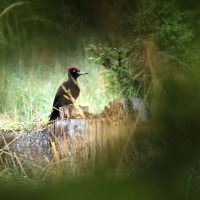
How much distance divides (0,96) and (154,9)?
259cm

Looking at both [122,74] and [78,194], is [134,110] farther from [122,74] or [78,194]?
[78,194]

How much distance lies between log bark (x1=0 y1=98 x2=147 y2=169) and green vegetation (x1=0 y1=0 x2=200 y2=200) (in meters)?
0.10

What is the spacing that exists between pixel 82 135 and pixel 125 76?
1076 mm

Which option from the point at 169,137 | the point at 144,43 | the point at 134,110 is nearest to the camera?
the point at 169,137

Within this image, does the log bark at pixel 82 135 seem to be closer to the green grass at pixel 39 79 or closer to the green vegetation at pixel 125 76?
the green vegetation at pixel 125 76

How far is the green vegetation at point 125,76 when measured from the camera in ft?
1.64

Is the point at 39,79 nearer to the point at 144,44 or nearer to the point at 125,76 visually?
the point at 125,76

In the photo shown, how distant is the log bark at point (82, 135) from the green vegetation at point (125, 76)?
0.34ft

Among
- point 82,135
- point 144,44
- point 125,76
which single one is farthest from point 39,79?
point 82,135

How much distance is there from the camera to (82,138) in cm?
156

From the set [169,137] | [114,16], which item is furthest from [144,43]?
[169,137]

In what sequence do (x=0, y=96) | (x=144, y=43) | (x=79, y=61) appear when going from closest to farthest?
(x=144, y=43)
(x=0, y=96)
(x=79, y=61)

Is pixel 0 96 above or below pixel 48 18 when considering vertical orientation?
below

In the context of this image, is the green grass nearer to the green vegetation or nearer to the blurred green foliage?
the green vegetation
